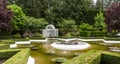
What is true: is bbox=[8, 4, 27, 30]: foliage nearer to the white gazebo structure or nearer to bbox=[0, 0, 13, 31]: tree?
the white gazebo structure

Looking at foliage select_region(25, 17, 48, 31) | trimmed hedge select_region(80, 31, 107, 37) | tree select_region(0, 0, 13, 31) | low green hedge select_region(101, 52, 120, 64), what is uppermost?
tree select_region(0, 0, 13, 31)

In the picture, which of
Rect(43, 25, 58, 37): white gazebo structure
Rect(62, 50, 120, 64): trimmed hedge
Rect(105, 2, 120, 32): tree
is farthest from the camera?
Rect(43, 25, 58, 37): white gazebo structure

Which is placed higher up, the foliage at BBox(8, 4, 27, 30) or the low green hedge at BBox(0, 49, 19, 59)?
the foliage at BBox(8, 4, 27, 30)

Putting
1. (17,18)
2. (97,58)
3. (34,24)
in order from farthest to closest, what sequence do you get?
(34,24) < (17,18) < (97,58)

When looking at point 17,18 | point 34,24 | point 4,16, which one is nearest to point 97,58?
point 4,16

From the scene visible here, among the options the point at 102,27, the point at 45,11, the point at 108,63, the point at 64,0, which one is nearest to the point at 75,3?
the point at 64,0

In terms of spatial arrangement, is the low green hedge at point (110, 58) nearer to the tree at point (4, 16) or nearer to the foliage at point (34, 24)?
the tree at point (4, 16)

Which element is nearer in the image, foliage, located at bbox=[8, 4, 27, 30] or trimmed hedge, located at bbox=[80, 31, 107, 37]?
foliage, located at bbox=[8, 4, 27, 30]

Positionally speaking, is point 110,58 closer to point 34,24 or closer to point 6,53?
point 6,53

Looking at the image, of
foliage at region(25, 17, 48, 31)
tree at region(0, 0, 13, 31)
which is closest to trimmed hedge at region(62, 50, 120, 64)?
tree at region(0, 0, 13, 31)

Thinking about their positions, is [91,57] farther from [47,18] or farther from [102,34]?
[47,18]

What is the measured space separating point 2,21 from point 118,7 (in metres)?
14.3

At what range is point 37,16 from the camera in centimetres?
3944

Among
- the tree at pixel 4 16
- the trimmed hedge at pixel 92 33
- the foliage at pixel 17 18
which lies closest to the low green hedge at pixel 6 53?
the tree at pixel 4 16
